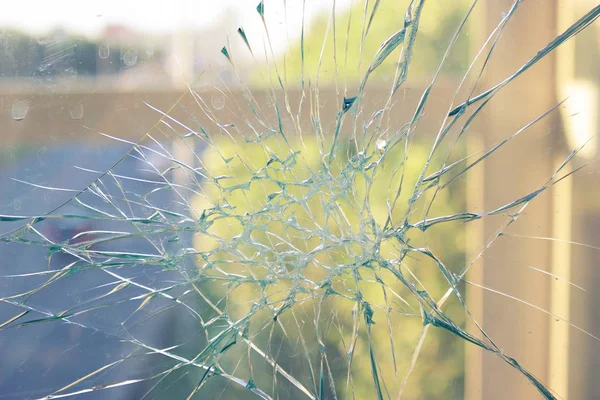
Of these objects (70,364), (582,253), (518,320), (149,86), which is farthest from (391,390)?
(149,86)

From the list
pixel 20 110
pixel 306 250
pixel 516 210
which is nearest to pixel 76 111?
pixel 20 110

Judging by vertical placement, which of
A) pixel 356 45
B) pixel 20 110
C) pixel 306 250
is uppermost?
pixel 356 45

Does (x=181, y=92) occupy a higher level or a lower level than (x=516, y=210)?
higher

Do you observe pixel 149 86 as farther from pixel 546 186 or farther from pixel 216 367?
pixel 546 186

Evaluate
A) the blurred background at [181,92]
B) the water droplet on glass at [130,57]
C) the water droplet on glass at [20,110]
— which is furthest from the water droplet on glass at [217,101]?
the water droplet on glass at [20,110]

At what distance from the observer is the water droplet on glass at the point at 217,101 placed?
2.59 feet

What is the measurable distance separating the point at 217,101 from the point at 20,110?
31 centimetres

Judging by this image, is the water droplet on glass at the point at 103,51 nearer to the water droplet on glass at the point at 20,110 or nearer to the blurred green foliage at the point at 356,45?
the water droplet on glass at the point at 20,110

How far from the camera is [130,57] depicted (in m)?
0.80

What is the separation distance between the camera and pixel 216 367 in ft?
2.62

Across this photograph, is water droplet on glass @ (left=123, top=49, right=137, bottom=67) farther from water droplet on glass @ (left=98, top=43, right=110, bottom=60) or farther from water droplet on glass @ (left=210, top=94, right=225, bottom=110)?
water droplet on glass @ (left=210, top=94, right=225, bottom=110)

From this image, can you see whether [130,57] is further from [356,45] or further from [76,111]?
[356,45]

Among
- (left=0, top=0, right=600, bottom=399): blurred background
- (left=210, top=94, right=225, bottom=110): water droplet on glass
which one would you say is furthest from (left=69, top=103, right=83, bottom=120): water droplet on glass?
(left=210, top=94, right=225, bottom=110): water droplet on glass

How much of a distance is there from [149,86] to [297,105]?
0.77 ft
